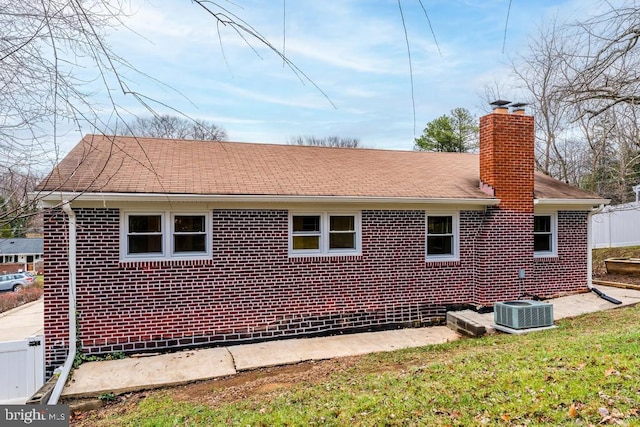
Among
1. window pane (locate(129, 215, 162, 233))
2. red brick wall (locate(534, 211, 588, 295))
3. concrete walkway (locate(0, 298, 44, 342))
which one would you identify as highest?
window pane (locate(129, 215, 162, 233))

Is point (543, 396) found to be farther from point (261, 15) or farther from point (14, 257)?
point (14, 257)

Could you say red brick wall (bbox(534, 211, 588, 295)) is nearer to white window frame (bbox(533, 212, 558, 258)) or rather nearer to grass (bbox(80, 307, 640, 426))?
white window frame (bbox(533, 212, 558, 258))

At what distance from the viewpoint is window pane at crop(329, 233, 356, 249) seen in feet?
29.3

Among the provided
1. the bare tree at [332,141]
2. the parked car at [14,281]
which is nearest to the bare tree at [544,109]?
the bare tree at [332,141]

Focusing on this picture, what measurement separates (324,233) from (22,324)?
9.71m

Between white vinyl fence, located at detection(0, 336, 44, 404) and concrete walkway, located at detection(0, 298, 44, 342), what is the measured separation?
2375mm

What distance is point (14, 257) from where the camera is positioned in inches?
1613

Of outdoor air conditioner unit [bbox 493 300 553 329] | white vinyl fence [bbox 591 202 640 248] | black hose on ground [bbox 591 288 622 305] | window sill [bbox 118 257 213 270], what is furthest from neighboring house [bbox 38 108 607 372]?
white vinyl fence [bbox 591 202 640 248]

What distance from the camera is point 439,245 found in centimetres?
980

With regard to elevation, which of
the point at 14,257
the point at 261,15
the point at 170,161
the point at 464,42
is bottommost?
the point at 14,257

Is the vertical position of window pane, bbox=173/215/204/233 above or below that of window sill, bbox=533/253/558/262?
above

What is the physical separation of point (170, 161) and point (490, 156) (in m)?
7.89

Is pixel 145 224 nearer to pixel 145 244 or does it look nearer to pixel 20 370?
pixel 145 244

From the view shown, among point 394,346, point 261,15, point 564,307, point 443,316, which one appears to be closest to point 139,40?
point 261,15
